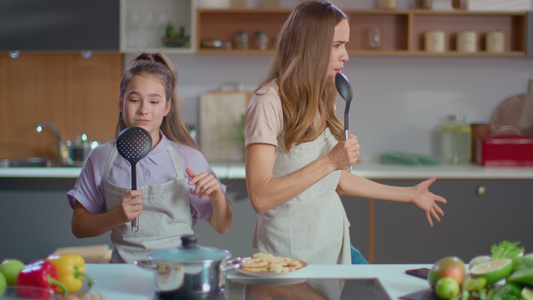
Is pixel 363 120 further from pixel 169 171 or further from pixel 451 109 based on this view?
pixel 169 171

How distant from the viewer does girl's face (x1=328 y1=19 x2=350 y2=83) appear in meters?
1.60

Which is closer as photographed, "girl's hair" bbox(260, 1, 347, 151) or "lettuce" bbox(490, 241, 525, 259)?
"lettuce" bbox(490, 241, 525, 259)

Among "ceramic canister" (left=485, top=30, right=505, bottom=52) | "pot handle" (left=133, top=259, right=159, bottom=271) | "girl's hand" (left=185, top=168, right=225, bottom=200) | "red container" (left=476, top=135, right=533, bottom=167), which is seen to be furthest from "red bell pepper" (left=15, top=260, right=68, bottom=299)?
"ceramic canister" (left=485, top=30, right=505, bottom=52)

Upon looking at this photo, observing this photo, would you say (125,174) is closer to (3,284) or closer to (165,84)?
(165,84)

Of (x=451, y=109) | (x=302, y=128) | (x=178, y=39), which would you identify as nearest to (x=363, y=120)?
(x=451, y=109)

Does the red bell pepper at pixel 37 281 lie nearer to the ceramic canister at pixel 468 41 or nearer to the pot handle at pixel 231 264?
the pot handle at pixel 231 264

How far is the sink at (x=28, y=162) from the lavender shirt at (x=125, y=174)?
171 centimetres

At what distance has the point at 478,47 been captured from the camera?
3453 mm

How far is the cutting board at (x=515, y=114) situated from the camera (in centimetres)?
346

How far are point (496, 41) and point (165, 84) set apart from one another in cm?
232

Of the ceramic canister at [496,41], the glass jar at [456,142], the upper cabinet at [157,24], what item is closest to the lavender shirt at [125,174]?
the upper cabinet at [157,24]

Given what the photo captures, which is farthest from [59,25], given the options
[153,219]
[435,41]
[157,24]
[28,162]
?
[435,41]

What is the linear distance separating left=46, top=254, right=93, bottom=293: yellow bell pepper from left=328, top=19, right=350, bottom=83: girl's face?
0.87m

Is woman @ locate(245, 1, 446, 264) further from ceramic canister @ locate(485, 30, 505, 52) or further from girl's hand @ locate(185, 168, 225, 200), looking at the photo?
ceramic canister @ locate(485, 30, 505, 52)
